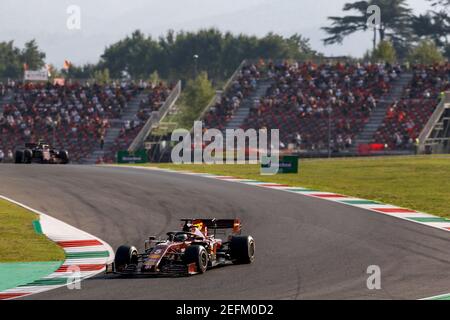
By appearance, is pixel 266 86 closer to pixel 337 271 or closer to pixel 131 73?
pixel 337 271

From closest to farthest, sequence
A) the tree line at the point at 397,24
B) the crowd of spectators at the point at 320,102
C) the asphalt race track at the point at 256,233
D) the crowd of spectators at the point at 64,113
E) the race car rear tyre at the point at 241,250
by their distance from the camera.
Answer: the asphalt race track at the point at 256,233
the race car rear tyre at the point at 241,250
the crowd of spectators at the point at 320,102
the crowd of spectators at the point at 64,113
the tree line at the point at 397,24

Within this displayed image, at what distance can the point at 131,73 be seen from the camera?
474 ft

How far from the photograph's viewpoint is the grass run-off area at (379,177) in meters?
30.9

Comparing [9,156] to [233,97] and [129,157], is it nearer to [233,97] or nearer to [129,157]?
[129,157]

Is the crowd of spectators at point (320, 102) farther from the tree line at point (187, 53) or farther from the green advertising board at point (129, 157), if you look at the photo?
the tree line at point (187, 53)

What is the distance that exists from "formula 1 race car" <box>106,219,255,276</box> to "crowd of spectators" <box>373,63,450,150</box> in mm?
39851

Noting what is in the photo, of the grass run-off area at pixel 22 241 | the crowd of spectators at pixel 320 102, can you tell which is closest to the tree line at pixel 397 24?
the crowd of spectators at pixel 320 102

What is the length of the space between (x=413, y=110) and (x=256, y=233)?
1497 inches

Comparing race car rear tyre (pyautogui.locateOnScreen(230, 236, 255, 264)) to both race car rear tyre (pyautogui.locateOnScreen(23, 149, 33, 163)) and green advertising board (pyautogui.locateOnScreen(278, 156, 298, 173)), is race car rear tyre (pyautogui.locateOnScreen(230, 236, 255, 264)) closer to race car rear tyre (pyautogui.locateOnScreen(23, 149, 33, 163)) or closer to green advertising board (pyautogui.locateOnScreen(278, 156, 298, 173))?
green advertising board (pyautogui.locateOnScreen(278, 156, 298, 173))

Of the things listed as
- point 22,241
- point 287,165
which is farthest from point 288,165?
point 22,241

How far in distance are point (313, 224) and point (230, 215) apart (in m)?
2.90

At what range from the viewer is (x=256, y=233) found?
22281mm

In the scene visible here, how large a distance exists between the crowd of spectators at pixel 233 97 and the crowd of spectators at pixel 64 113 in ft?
23.1

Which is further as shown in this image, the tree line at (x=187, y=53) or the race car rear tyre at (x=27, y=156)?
the tree line at (x=187, y=53)
